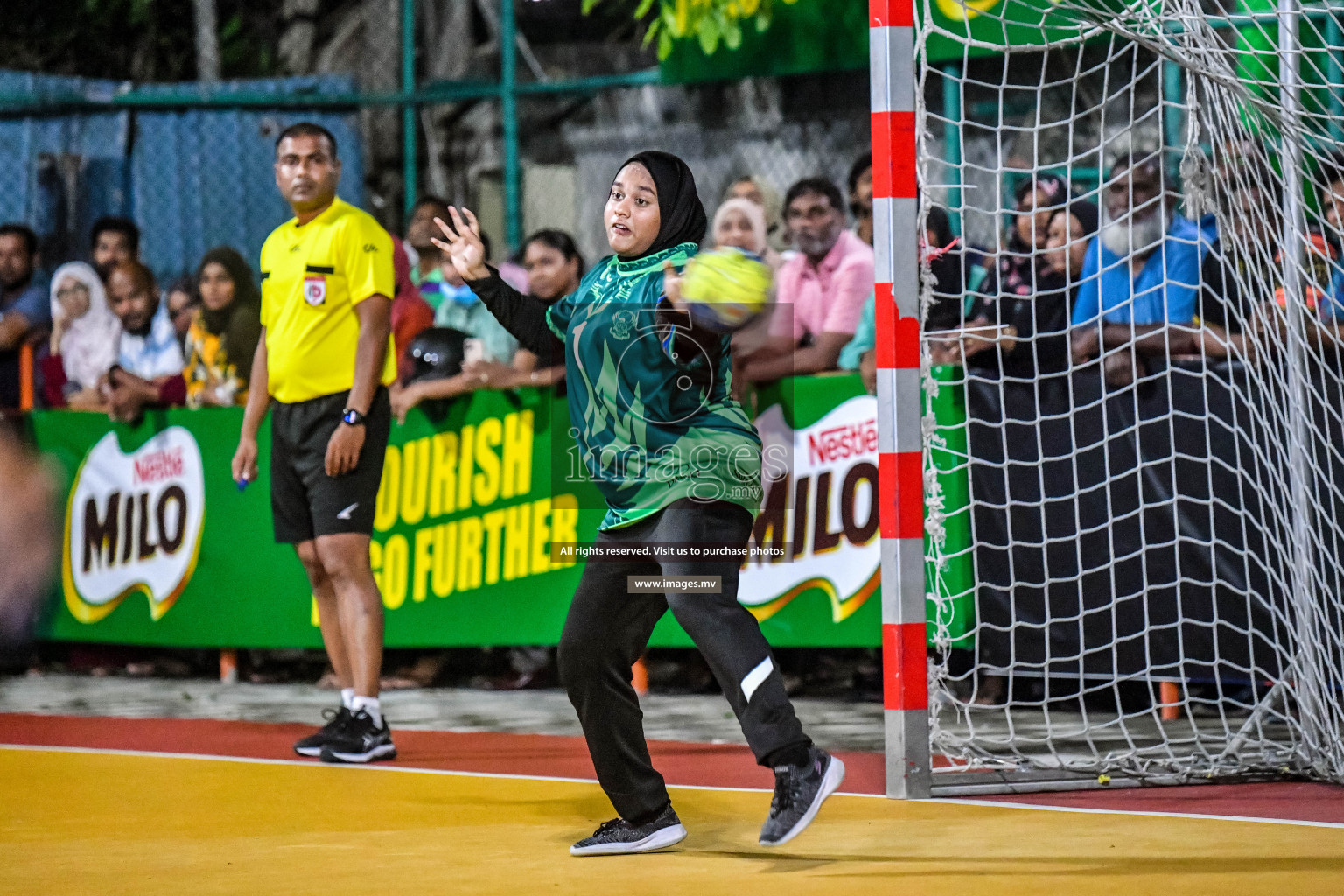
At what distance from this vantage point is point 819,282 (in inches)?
371

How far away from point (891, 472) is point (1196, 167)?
195 cm

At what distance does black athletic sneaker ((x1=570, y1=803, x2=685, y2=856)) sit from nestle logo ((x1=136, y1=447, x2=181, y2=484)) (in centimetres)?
573

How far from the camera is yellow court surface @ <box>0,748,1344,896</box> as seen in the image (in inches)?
180

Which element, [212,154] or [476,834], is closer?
[476,834]

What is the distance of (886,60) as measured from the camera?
5.95 metres

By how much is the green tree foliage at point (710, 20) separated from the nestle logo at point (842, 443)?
5484mm

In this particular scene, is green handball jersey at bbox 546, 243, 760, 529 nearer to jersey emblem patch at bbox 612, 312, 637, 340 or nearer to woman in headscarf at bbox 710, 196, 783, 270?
jersey emblem patch at bbox 612, 312, 637, 340

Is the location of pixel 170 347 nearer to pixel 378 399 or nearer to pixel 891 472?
pixel 378 399

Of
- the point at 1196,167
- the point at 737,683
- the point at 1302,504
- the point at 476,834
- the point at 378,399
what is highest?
the point at 1196,167

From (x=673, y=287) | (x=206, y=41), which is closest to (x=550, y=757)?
(x=673, y=287)

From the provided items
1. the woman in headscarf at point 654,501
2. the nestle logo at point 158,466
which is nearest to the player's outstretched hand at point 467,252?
the woman in headscarf at point 654,501

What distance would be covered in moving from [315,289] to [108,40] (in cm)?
1189

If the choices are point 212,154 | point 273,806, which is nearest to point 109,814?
point 273,806

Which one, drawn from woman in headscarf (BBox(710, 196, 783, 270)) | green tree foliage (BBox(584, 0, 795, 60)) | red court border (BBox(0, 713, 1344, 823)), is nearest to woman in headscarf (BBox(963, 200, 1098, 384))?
woman in headscarf (BBox(710, 196, 783, 270))
